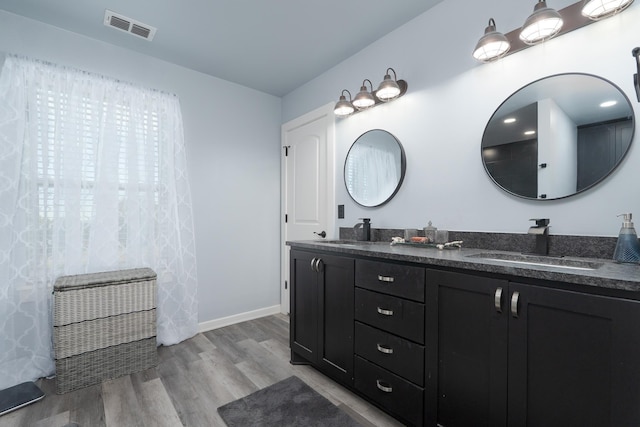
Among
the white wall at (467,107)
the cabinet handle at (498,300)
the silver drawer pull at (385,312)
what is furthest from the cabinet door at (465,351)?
the white wall at (467,107)

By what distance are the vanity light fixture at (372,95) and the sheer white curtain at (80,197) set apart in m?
1.58

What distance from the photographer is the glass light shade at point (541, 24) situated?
1.36m

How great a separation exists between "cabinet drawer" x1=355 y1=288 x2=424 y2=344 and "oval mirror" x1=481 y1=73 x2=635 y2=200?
3.04 ft

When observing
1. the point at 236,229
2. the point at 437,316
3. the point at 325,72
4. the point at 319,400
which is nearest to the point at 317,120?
the point at 325,72

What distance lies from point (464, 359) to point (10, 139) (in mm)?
3146

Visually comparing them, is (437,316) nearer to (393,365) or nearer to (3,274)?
(393,365)

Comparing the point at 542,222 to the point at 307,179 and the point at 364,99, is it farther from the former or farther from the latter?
the point at 307,179

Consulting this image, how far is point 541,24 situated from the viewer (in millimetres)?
1414

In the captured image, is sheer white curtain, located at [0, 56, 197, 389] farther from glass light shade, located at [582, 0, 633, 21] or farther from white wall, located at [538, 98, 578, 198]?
glass light shade, located at [582, 0, 633, 21]

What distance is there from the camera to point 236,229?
10.6 feet

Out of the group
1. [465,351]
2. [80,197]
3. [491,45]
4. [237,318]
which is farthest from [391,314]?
[80,197]

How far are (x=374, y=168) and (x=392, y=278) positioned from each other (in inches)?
46.3

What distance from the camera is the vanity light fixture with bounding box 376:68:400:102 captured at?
2.13m

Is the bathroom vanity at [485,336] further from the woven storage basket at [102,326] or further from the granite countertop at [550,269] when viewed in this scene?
the woven storage basket at [102,326]
